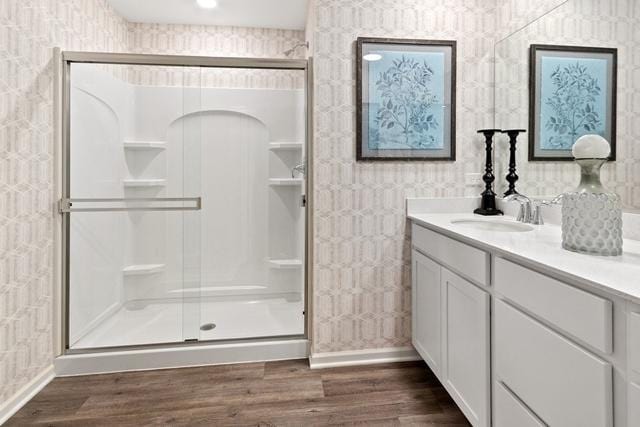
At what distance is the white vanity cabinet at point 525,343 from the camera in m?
0.80

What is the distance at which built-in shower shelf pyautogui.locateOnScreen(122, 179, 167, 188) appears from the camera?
2.21 metres

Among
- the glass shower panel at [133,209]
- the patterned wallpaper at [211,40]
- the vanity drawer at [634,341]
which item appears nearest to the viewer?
the vanity drawer at [634,341]

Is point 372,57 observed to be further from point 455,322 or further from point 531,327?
point 531,327

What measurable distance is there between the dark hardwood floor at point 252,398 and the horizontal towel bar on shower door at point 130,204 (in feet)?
3.12

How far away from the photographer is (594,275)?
86cm

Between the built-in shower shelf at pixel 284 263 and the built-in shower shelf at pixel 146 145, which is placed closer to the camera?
the built-in shower shelf at pixel 146 145

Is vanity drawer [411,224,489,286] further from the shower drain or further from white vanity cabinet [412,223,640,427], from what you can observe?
the shower drain

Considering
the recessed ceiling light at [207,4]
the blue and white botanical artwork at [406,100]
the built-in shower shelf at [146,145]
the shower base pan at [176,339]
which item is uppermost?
the recessed ceiling light at [207,4]

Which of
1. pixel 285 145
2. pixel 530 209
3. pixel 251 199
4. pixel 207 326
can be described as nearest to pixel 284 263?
pixel 251 199

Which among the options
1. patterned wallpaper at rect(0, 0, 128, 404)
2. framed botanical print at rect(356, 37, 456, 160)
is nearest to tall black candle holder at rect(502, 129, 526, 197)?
framed botanical print at rect(356, 37, 456, 160)

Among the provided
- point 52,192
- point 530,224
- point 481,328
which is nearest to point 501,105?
point 530,224

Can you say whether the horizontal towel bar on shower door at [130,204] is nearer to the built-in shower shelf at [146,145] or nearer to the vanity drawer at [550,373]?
the built-in shower shelf at [146,145]

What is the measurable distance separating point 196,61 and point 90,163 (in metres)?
0.89

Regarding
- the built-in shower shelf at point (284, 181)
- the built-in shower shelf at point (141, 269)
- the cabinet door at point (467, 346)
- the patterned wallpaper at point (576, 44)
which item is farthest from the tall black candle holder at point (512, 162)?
the built-in shower shelf at point (141, 269)
